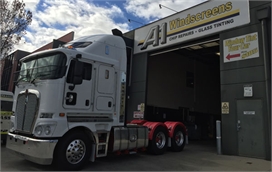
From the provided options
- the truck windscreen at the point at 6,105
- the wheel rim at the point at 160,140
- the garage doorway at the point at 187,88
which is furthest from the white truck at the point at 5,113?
the garage doorway at the point at 187,88

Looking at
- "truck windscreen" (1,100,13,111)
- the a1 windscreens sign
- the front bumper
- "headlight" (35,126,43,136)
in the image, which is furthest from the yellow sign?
"truck windscreen" (1,100,13,111)

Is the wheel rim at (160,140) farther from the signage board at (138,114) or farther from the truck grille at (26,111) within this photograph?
the truck grille at (26,111)

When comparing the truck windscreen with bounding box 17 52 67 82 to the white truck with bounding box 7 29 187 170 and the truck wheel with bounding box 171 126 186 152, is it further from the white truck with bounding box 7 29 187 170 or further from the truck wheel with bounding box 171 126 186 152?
the truck wheel with bounding box 171 126 186 152

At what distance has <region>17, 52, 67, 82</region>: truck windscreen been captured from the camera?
6047 millimetres

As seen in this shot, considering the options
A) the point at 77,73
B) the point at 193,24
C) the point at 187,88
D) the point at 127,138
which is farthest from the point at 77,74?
the point at 187,88

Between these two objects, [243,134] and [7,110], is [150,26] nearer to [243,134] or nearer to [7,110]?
[243,134]

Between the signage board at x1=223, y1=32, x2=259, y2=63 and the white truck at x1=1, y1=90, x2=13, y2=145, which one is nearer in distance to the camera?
the signage board at x1=223, y1=32, x2=259, y2=63


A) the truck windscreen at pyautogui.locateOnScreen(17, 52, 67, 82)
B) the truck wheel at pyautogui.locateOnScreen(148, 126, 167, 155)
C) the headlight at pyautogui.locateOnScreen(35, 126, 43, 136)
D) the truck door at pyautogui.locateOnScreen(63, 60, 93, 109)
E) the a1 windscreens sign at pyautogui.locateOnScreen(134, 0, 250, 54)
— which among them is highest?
the a1 windscreens sign at pyautogui.locateOnScreen(134, 0, 250, 54)

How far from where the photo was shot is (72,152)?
6.02 meters

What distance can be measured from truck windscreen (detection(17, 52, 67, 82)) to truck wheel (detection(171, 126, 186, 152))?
228 inches

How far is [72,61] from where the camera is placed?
6.19 meters

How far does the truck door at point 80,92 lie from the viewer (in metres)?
6.09

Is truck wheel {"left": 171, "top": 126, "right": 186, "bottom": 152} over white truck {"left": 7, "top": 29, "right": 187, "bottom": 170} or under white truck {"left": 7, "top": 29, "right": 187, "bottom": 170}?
under

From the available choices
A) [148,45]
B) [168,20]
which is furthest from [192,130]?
[168,20]
